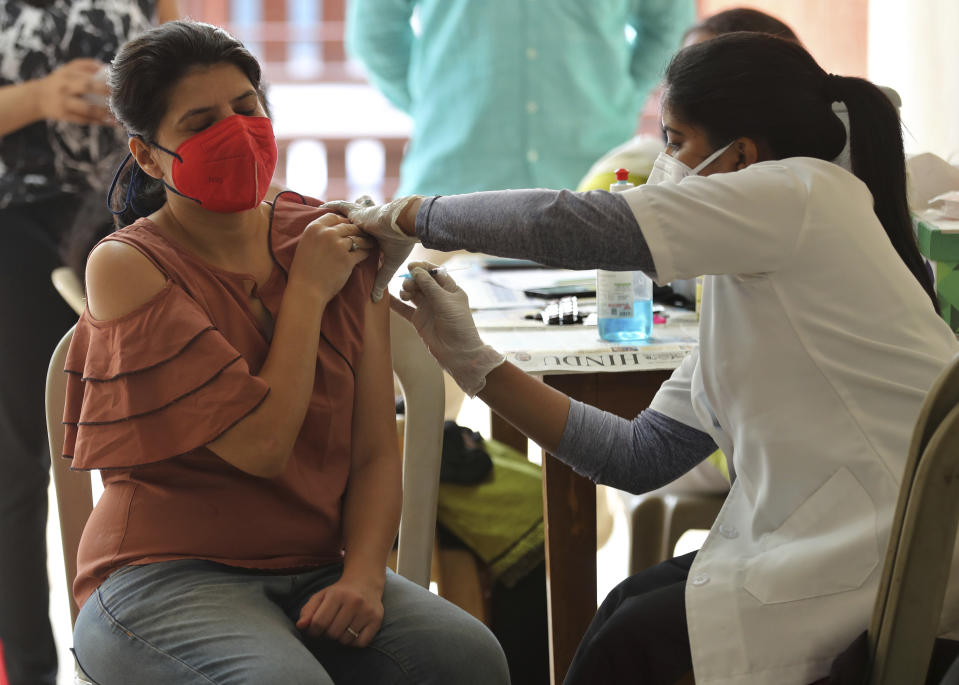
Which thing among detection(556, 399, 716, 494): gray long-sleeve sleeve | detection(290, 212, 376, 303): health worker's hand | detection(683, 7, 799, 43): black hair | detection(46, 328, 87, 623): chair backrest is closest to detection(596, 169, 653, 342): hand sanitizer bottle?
detection(556, 399, 716, 494): gray long-sleeve sleeve

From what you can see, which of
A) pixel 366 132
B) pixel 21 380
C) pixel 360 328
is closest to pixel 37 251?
pixel 21 380

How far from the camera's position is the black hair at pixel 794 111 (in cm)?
131

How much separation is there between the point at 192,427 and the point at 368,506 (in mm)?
274

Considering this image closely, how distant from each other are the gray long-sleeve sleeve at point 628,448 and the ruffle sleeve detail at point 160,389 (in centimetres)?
47

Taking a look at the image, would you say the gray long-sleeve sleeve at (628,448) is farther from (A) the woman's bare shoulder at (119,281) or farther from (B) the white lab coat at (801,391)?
(A) the woman's bare shoulder at (119,281)

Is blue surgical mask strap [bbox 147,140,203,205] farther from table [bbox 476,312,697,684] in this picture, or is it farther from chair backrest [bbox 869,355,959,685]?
chair backrest [bbox 869,355,959,685]

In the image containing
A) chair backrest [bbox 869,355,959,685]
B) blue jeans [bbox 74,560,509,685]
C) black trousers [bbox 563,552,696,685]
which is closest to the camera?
chair backrest [bbox 869,355,959,685]

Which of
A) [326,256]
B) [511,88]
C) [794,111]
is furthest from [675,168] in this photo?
[511,88]

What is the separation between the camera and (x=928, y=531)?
0.98 m

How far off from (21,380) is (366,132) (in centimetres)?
486

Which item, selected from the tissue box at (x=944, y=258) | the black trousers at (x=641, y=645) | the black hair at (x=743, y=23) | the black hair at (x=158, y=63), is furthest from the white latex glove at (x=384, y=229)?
the black hair at (x=743, y=23)

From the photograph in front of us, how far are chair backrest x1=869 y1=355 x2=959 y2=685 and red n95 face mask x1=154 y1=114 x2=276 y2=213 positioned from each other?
35.1 inches

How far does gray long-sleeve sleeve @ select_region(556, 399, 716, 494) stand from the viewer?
1.51 metres

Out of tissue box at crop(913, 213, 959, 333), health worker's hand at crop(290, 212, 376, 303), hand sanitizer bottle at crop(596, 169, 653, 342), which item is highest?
health worker's hand at crop(290, 212, 376, 303)
